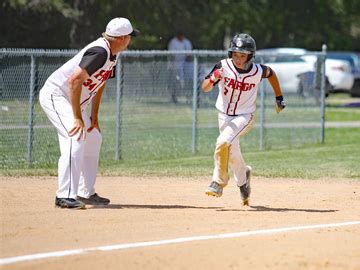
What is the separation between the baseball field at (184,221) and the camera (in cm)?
843

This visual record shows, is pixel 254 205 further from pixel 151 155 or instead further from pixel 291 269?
pixel 151 155

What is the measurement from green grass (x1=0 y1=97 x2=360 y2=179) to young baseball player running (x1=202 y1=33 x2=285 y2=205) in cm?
402

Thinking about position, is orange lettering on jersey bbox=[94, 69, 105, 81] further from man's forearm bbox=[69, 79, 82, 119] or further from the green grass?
the green grass

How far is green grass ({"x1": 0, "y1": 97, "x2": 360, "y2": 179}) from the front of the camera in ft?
55.1

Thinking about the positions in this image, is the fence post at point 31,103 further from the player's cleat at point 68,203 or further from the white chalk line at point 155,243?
the white chalk line at point 155,243

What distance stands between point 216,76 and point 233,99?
1.23ft

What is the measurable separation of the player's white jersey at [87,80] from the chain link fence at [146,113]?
517cm

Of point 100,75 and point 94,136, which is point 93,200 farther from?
point 100,75

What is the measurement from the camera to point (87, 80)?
1152 cm

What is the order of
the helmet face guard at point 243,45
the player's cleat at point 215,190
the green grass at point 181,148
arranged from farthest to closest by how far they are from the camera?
Result: the green grass at point 181,148 < the player's cleat at point 215,190 < the helmet face guard at point 243,45

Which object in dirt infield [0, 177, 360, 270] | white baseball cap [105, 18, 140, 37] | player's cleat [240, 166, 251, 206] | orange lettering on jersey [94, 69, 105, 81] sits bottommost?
dirt infield [0, 177, 360, 270]

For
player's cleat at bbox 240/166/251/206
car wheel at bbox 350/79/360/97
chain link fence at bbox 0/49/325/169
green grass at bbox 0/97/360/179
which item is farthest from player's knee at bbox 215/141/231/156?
car wheel at bbox 350/79/360/97

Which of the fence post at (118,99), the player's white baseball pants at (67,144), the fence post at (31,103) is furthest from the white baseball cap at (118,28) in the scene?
the fence post at (118,99)

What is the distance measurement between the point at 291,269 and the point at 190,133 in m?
13.1
